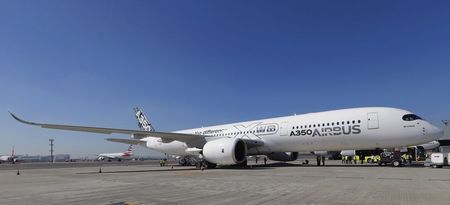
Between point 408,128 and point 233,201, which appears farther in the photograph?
point 408,128

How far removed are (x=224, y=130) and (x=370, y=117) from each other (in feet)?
→ 43.2

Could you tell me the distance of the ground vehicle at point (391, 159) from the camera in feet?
77.3

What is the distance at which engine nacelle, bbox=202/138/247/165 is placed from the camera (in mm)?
23891

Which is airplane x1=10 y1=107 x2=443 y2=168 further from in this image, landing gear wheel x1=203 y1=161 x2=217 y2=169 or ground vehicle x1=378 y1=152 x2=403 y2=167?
ground vehicle x1=378 y1=152 x2=403 y2=167

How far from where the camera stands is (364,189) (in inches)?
424

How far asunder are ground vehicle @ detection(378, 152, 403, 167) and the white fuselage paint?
2.52 m

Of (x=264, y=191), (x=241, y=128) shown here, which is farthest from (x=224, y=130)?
(x=264, y=191)

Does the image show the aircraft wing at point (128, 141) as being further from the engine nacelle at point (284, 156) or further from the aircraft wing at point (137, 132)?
the engine nacelle at point (284, 156)

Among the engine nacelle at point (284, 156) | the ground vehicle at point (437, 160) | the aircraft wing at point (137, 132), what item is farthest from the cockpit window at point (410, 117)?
the aircraft wing at point (137, 132)

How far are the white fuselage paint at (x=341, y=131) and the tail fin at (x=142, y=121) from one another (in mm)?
14964

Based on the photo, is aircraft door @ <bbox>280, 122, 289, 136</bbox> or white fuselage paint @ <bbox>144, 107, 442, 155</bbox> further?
aircraft door @ <bbox>280, 122, 289, 136</bbox>

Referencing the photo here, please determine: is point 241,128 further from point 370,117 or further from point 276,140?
point 370,117

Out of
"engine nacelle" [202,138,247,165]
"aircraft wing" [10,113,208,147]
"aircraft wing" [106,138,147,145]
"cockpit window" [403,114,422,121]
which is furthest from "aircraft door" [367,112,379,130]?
"aircraft wing" [106,138,147,145]

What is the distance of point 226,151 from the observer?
942 inches
